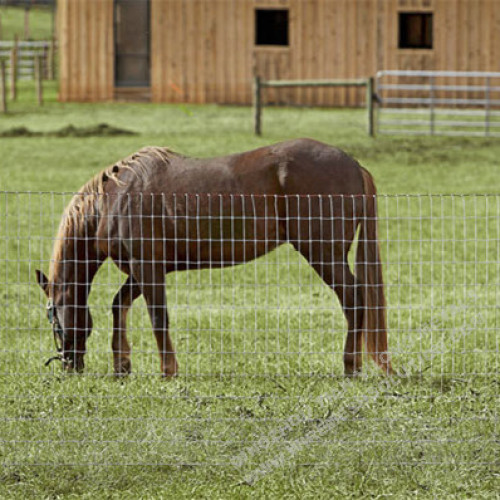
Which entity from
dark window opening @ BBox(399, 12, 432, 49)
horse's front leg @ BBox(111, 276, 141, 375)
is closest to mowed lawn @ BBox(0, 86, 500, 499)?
horse's front leg @ BBox(111, 276, 141, 375)

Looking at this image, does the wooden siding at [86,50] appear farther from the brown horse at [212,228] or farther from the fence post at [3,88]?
the brown horse at [212,228]

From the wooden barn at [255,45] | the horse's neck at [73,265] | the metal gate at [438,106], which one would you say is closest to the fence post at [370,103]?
the metal gate at [438,106]

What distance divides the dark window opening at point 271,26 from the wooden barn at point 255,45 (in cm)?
63

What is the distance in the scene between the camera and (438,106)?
28.3 metres

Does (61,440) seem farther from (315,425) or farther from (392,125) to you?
(392,125)

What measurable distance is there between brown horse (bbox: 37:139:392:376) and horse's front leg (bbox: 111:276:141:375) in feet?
0.04

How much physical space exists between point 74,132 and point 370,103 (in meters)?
5.52

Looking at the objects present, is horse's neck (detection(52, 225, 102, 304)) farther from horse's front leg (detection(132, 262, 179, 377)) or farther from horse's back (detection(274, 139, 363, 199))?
horse's back (detection(274, 139, 363, 199))

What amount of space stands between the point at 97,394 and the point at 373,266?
187cm

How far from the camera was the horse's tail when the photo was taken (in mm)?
7191

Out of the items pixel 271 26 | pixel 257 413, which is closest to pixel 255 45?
pixel 271 26

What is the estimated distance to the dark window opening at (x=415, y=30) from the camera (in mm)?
29447

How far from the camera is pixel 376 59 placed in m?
28.5

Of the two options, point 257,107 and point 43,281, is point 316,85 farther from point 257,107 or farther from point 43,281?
point 43,281
